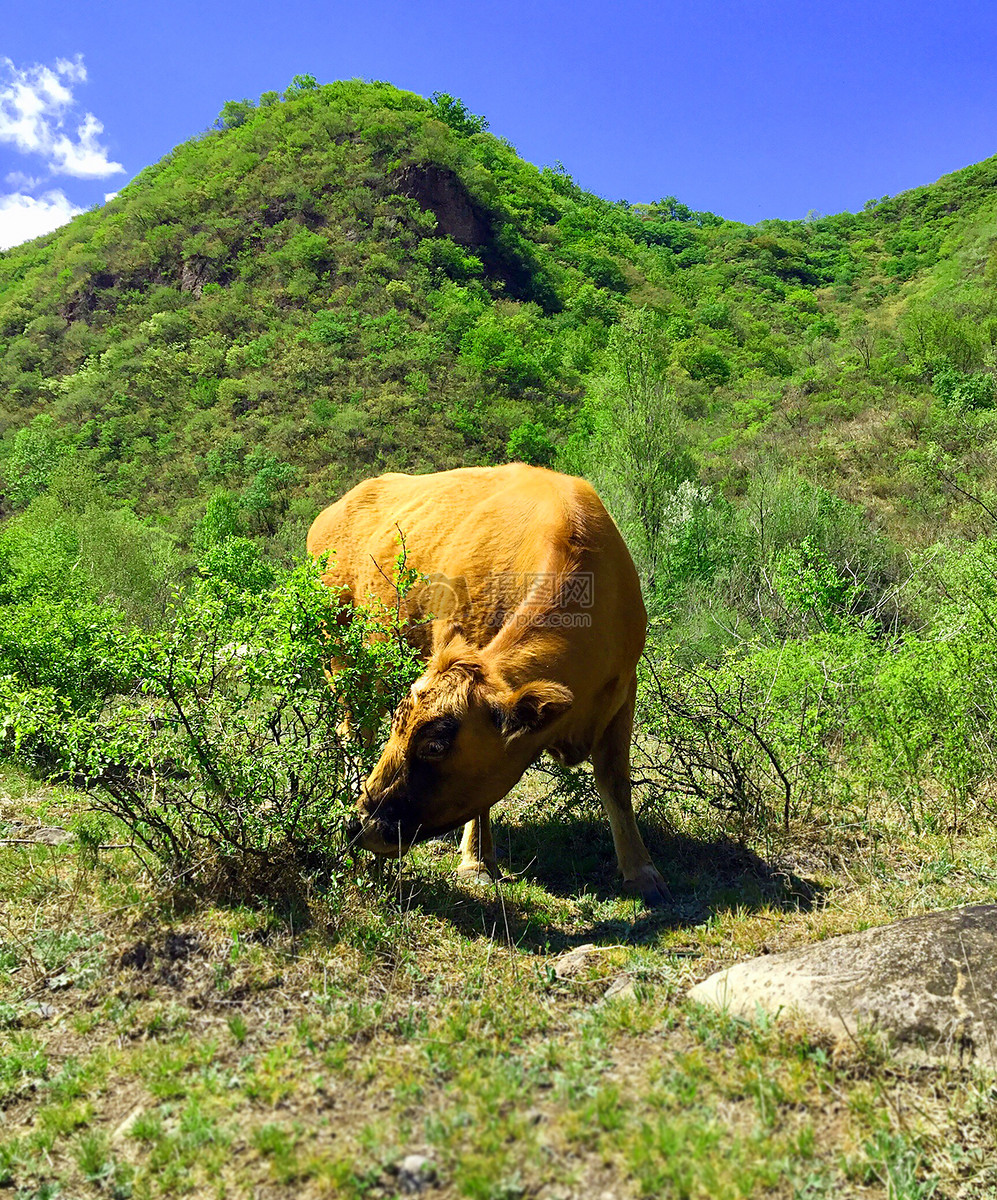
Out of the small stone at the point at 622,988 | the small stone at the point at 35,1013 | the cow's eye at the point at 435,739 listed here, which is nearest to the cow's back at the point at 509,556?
the cow's eye at the point at 435,739

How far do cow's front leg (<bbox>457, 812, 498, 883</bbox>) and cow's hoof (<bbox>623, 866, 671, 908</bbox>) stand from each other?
101 centimetres

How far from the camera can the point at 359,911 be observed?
174 inches

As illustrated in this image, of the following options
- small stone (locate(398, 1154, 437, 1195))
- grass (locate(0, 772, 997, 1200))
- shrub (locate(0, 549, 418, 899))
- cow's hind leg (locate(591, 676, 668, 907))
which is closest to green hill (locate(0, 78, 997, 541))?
cow's hind leg (locate(591, 676, 668, 907))

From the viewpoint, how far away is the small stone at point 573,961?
4133 millimetres

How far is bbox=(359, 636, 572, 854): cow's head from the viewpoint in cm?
437

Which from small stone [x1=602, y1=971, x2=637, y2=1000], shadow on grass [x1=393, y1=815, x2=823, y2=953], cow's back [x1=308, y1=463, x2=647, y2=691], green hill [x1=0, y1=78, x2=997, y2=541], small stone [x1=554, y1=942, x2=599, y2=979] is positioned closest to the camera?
small stone [x1=602, y1=971, x2=637, y2=1000]

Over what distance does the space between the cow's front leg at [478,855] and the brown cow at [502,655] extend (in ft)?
0.05

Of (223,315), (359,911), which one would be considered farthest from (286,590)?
(223,315)

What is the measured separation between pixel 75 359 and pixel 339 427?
27.3 metres

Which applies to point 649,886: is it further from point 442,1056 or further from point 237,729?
point 237,729

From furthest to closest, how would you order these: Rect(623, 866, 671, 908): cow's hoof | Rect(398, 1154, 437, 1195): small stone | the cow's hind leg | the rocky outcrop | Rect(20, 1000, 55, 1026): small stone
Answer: the rocky outcrop, the cow's hind leg, Rect(623, 866, 671, 908): cow's hoof, Rect(20, 1000, 55, 1026): small stone, Rect(398, 1154, 437, 1195): small stone

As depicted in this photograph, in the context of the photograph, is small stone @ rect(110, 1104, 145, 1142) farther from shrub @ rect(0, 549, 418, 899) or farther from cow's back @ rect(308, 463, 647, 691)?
cow's back @ rect(308, 463, 647, 691)

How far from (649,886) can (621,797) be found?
643 mm

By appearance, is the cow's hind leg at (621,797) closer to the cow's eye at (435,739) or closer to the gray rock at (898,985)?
the cow's eye at (435,739)
